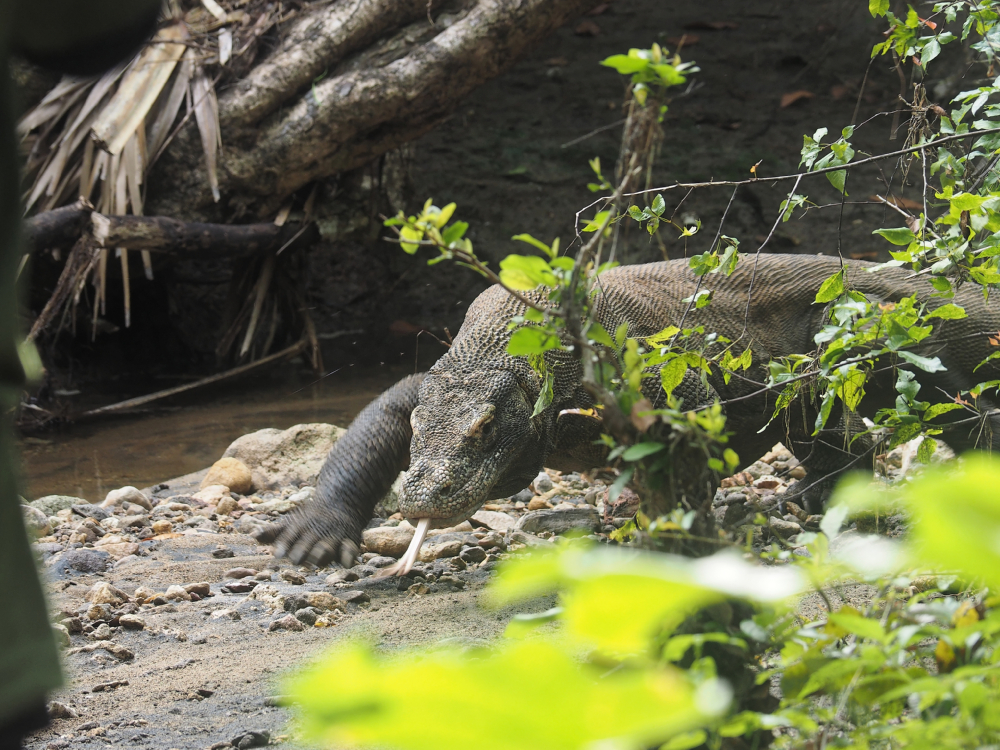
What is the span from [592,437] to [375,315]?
19.7 ft

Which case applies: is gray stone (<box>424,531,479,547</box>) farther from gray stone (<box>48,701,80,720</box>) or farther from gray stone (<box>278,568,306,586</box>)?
gray stone (<box>48,701,80,720</box>)

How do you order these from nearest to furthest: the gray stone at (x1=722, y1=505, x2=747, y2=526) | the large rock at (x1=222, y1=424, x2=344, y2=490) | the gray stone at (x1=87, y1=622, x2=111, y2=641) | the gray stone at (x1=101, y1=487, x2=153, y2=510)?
1. the gray stone at (x1=87, y1=622, x2=111, y2=641)
2. the gray stone at (x1=722, y1=505, x2=747, y2=526)
3. the gray stone at (x1=101, y1=487, x2=153, y2=510)
4. the large rock at (x1=222, y1=424, x2=344, y2=490)

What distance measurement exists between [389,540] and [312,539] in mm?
312

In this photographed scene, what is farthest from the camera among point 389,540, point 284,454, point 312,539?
point 284,454

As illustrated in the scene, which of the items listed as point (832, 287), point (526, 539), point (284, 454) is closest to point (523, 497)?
point (526, 539)

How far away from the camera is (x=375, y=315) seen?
930cm

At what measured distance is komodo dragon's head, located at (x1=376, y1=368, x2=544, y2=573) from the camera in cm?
306

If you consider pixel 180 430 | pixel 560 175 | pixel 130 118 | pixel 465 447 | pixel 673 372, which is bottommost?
pixel 180 430

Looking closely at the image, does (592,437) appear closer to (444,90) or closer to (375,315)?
(444,90)

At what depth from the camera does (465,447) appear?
3.18 metres

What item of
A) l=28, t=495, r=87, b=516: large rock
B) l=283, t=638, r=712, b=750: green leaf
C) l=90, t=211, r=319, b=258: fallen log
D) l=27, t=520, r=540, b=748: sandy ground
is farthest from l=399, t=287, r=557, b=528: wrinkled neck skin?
l=90, t=211, r=319, b=258: fallen log

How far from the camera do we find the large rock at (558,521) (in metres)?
3.79

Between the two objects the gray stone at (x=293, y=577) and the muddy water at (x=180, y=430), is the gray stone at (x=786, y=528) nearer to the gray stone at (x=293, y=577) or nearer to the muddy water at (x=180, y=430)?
the gray stone at (x=293, y=577)

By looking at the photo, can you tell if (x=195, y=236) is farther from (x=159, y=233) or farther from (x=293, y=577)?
(x=293, y=577)
